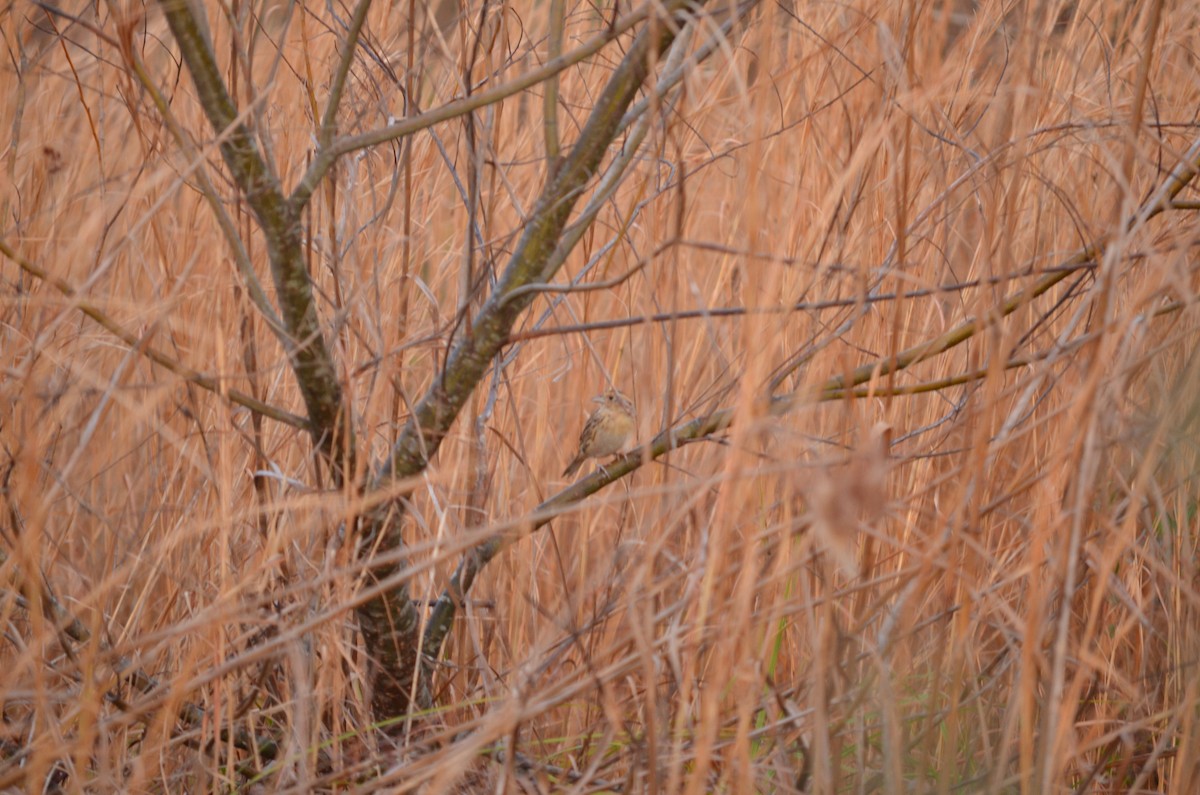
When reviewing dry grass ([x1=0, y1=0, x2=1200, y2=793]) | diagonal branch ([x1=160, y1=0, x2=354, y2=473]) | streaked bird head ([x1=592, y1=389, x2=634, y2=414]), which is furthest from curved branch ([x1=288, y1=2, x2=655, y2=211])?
streaked bird head ([x1=592, y1=389, x2=634, y2=414])

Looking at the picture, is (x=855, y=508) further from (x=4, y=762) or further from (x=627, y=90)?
(x=4, y=762)

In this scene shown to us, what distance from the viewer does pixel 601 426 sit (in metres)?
1.99

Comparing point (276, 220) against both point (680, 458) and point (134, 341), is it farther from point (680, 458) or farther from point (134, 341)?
point (680, 458)

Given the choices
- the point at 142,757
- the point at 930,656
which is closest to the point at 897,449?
the point at 930,656

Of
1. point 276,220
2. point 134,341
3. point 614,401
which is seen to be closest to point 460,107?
point 276,220

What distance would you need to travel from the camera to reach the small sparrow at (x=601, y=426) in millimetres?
1972

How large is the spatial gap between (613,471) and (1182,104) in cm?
120

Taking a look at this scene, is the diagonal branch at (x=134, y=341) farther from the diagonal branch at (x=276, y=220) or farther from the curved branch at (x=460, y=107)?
the curved branch at (x=460, y=107)

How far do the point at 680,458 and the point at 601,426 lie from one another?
0.16m

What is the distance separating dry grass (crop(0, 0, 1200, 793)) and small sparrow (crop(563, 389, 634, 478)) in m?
0.04

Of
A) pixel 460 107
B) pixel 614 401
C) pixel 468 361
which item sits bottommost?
pixel 614 401

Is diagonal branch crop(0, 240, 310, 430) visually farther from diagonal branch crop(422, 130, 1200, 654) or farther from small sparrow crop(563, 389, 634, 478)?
small sparrow crop(563, 389, 634, 478)

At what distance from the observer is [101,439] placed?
1797 millimetres

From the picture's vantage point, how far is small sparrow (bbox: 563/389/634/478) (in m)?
1.97
